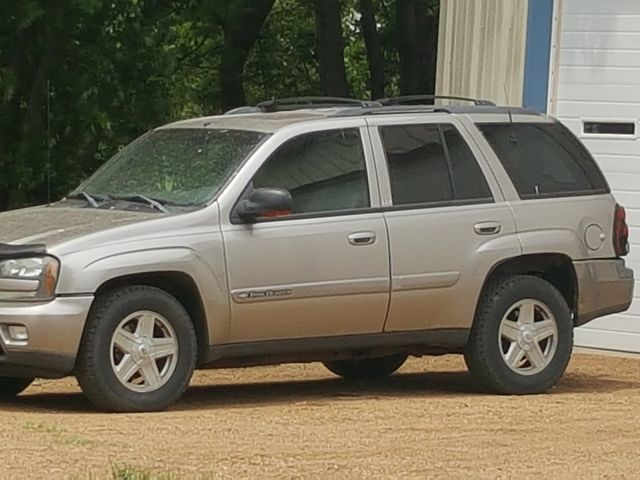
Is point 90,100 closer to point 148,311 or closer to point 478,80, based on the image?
point 478,80

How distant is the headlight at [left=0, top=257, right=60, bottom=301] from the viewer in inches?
384

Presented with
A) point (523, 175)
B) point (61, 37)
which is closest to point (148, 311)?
point (523, 175)

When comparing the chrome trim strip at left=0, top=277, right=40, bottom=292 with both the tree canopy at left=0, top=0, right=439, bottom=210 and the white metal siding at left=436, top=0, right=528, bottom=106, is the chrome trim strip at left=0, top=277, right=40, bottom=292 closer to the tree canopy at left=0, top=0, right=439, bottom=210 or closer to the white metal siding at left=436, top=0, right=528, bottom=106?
the white metal siding at left=436, top=0, right=528, bottom=106

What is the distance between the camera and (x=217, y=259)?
33.8 ft

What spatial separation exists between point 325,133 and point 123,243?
1.69m

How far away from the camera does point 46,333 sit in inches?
383

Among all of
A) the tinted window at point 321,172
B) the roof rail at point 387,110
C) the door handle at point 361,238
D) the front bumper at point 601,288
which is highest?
the roof rail at point 387,110

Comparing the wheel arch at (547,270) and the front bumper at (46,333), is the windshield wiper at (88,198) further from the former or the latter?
the wheel arch at (547,270)

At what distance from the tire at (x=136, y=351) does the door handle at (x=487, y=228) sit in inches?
82.9

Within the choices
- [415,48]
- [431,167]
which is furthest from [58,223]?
[415,48]

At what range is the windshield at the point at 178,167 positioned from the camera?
34.9 feet

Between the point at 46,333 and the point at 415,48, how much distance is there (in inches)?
642

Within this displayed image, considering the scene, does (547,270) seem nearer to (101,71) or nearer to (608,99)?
(608,99)

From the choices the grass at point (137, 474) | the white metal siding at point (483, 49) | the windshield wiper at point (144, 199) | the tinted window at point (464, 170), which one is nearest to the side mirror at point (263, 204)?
the windshield wiper at point (144, 199)
